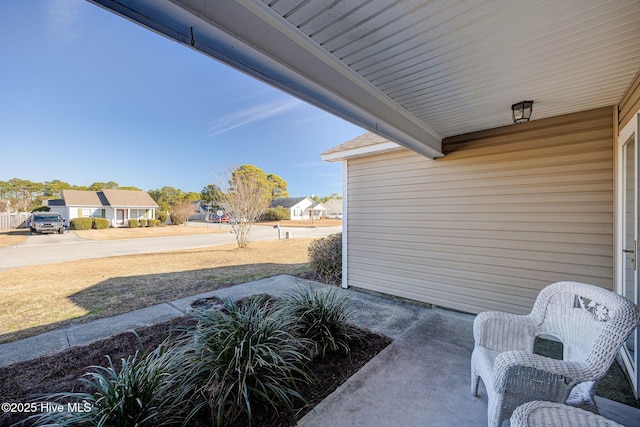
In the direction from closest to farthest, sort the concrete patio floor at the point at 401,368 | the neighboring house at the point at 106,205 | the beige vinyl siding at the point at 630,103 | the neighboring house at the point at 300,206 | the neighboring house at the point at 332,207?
the concrete patio floor at the point at 401,368 → the beige vinyl siding at the point at 630,103 → the neighboring house at the point at 106,205 → the neighboring house at the point at 300,206 → the neighboring house at the point at 332,207

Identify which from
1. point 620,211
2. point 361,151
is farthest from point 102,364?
point 620,211

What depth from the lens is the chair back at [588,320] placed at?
1303mm

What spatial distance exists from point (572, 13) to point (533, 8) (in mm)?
269

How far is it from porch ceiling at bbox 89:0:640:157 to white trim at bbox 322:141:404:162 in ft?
5.37

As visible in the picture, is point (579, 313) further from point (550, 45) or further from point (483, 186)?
point (483, 186)

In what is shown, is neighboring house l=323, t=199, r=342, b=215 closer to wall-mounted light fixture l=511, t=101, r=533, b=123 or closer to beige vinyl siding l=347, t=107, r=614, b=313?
beige vinyl siding l=347, t=107, r=614, b=313

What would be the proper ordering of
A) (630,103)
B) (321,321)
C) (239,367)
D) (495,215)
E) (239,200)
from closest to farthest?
(239,367)
(630,103)
(321,321)
(495,215)
(239,200)

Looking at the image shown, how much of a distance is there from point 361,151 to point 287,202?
3339cm

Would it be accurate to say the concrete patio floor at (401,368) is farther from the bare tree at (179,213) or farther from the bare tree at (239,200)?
the bare tree at (179,213)

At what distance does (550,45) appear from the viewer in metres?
1.76

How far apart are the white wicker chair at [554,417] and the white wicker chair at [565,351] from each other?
0.29 metres

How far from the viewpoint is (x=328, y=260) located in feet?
19.3

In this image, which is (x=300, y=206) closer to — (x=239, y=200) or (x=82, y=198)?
(x=82, y=198)

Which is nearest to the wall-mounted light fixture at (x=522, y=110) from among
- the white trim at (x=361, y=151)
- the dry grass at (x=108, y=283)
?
the white trim at (x=361, y=151)
